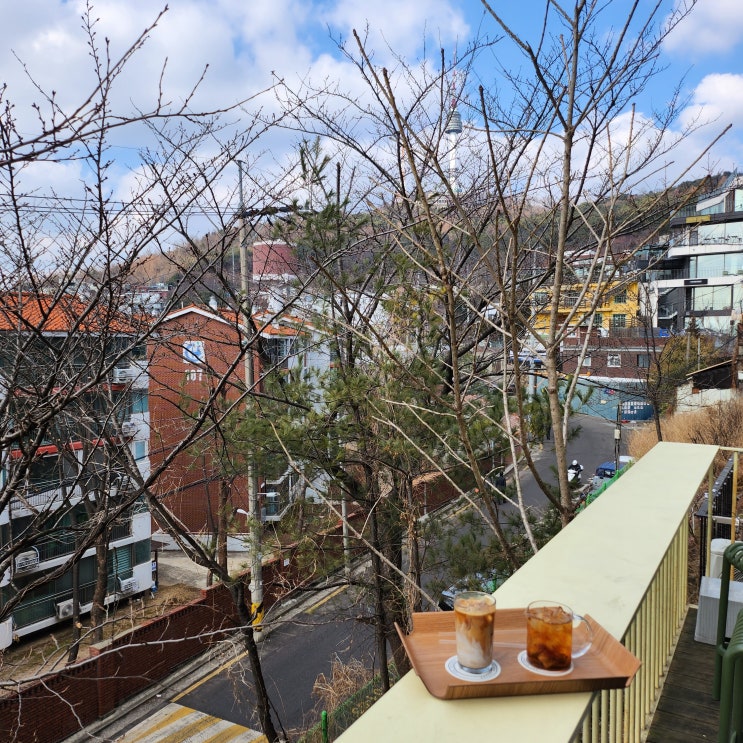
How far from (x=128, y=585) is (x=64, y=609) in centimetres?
141

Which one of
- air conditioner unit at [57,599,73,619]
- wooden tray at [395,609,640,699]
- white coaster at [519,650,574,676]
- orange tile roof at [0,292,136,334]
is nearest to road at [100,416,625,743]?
air conditioner unit at [57,599,73,619]

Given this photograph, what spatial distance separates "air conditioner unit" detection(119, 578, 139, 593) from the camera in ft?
42.0

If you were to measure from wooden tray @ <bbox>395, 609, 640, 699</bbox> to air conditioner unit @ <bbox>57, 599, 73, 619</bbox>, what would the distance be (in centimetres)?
1295

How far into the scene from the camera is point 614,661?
0.99m

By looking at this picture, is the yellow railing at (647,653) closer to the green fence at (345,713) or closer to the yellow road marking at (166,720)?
the green fence at (345,713)

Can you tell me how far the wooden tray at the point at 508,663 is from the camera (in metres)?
0.93

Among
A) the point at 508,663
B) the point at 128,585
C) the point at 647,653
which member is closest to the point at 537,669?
the point at 508,663

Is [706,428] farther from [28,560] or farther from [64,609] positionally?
[28,560]

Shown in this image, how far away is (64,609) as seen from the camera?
1176 cm

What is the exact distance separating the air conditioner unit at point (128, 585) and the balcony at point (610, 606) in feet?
41.9

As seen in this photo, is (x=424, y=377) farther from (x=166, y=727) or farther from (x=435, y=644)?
(x=166, y=727)

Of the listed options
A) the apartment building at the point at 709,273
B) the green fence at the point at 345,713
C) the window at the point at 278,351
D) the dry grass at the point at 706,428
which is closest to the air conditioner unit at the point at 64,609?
the green fence at the point at 345,713

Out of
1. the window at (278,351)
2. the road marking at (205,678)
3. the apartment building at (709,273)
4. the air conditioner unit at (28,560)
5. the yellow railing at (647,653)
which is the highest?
the apartment building at (709,273)

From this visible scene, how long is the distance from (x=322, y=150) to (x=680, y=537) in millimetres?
4633
